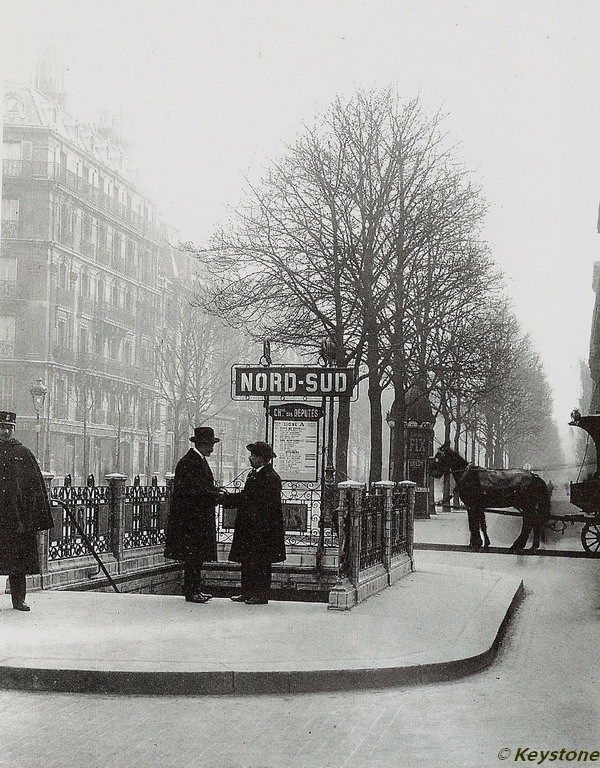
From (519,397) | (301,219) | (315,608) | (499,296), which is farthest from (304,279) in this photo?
(315,608)

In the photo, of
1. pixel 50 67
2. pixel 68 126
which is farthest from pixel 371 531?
pixel 68 126

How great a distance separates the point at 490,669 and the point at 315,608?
2.85 meters

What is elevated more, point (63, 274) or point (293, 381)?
point (63, 274)

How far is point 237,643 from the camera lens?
855 centimetres

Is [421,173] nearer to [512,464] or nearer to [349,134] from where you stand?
[349,134]

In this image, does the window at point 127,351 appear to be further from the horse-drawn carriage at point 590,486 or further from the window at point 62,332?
the horse-drawn carriage at point 590,486

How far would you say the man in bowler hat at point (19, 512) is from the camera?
1008 cm

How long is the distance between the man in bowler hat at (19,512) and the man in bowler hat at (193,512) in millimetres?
1577

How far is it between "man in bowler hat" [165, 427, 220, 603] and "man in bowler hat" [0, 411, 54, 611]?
5.17ft

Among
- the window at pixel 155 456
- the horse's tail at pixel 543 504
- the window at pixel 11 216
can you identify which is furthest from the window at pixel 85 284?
the horse's tail at pixel 543 504

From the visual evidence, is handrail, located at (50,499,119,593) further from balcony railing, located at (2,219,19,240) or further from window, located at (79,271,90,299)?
window, located at (79,271,90,299)

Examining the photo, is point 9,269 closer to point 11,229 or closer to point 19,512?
point 11,229

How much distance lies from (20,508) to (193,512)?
200cm

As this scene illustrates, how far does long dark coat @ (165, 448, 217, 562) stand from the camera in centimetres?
1136
